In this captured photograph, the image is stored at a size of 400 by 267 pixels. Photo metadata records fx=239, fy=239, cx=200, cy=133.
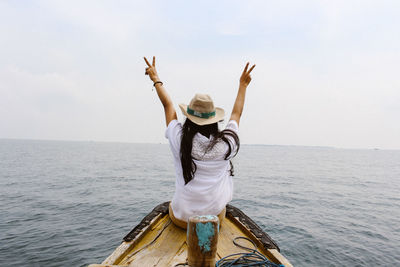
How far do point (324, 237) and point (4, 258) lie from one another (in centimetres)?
1235

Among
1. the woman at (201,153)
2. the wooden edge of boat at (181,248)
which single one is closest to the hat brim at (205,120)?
the woman at (201,153)

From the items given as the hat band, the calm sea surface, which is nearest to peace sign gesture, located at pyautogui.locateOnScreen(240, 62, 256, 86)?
the hat band

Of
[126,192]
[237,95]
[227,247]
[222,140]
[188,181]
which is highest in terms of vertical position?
[237,95]

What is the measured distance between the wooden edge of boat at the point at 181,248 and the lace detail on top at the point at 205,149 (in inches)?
59.1

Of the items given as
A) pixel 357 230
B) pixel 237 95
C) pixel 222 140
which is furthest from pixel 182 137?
pixel 357 230

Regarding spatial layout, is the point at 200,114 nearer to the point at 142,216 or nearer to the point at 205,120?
the point at 205,120

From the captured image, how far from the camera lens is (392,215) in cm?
1495

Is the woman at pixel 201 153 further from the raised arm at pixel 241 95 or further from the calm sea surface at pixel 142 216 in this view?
the calm sea surface at pixel 142 216

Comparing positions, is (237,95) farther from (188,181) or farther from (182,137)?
(188,181)

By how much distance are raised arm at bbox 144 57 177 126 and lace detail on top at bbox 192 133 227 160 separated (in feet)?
2.00

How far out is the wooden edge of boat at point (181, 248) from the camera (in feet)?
10.8

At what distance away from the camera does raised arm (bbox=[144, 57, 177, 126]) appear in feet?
11.1

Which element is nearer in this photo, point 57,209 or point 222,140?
point 222,140

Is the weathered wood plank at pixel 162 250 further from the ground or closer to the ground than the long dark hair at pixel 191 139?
closer to the ground
